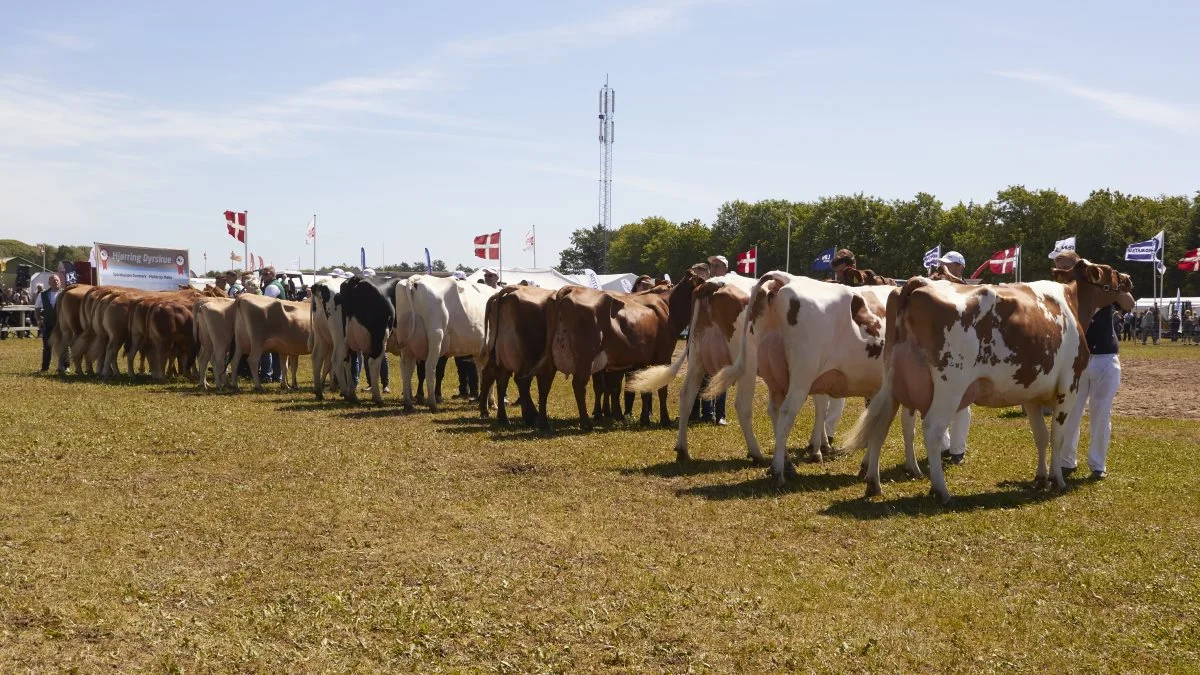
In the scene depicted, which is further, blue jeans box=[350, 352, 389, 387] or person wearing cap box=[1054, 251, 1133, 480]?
blue jeans box=[350, 352, 389, 387]

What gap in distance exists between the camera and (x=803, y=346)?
11.4 m

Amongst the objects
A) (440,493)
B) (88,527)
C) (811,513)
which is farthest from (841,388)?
(88,527)

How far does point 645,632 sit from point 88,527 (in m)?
4.97

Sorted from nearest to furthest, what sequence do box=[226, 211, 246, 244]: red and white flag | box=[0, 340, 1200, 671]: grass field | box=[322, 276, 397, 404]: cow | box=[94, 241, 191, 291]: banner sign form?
1. box=[0, 340, 1200, 671]: grass field
2. box=[322, 276, 397, 404]: cow
3. box=[94, 241, 191, 291]: banner sign
4. box=[226, 211, 246, 244]: red and white flag

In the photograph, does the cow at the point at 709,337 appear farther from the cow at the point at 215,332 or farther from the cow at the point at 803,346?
the cow at the point at 215,332

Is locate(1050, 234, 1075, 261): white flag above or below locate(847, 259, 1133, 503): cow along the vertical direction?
above

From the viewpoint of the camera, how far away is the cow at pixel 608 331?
15883 millimetres

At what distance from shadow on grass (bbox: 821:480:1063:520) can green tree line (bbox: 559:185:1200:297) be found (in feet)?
200

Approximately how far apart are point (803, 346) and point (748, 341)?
1.02 m

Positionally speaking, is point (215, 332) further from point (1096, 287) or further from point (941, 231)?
point (941, 231)

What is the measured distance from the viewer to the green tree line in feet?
282

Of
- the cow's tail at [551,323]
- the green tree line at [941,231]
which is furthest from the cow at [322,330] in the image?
the green tree line at [941,231]

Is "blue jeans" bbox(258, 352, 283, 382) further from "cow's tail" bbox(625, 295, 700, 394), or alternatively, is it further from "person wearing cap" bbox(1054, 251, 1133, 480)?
"person wearing cap" bbox(1054, 251, 1133, 480)

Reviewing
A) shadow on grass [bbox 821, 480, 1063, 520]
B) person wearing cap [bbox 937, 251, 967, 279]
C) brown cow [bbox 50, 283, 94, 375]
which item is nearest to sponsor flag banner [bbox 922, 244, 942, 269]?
person wearing cap [bbox 937, 251, 967, 279]
